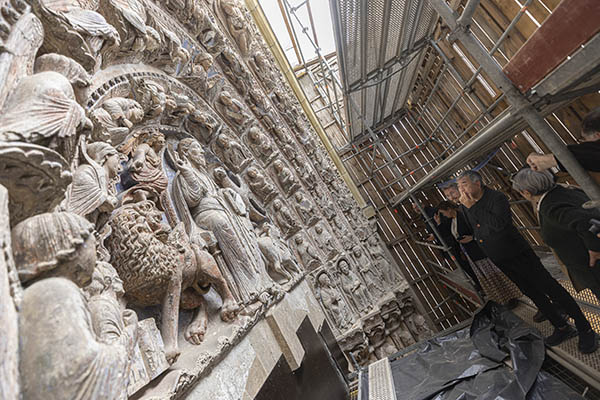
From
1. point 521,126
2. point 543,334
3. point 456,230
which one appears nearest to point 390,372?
point 543,334

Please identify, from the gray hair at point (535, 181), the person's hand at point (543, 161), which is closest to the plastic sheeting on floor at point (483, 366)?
the gray hair at point (535, 181)

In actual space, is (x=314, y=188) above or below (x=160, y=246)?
above

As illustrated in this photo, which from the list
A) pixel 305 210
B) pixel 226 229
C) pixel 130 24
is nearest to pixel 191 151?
pixel 226 229

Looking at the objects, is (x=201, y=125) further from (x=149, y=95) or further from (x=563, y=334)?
(x=563, y=334)

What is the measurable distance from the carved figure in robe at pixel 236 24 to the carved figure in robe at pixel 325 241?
3486 mm

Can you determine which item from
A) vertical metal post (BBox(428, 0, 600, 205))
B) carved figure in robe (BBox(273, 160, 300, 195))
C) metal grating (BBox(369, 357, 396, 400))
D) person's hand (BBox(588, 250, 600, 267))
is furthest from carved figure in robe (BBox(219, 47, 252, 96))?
person's hand (BBox(588, 250, 600, 267))

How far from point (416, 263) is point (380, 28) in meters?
5.81

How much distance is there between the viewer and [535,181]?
1.59 m

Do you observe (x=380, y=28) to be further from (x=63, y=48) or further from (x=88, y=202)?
(x=88, y=202)

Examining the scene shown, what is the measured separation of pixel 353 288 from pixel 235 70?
394 cm

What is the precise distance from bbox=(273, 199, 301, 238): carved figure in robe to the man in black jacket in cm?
255

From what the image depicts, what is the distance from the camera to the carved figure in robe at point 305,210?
4.81 meters

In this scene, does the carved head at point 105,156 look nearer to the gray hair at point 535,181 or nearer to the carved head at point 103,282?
the carved head at point 103,282

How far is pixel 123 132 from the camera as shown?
1604 millimetres
